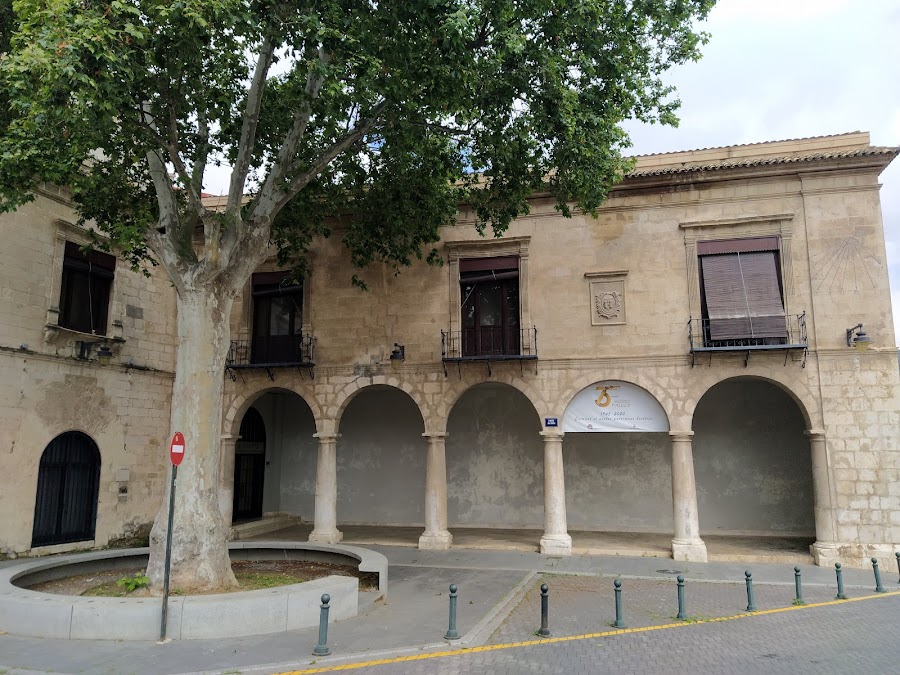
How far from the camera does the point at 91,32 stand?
8891 mm

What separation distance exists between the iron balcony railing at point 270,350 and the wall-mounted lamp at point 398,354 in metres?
2.35

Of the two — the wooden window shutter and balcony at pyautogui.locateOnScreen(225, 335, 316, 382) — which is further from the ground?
the wooden window shutter

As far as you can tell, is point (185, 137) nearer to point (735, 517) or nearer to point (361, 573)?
point (361, 573)

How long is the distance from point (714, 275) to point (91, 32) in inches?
534

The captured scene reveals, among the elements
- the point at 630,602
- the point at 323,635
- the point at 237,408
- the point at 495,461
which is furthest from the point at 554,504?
the point at 323,635

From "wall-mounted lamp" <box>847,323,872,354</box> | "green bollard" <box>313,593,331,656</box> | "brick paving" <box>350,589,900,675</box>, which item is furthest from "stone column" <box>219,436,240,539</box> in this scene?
"wall-mounted lamp" <box>847,323,872,354</box>

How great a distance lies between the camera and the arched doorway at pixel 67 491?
50.1ft

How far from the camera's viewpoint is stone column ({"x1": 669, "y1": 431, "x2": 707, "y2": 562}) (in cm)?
1507

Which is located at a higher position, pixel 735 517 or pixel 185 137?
pixel 185 137

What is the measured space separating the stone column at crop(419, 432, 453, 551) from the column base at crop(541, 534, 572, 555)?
248cm

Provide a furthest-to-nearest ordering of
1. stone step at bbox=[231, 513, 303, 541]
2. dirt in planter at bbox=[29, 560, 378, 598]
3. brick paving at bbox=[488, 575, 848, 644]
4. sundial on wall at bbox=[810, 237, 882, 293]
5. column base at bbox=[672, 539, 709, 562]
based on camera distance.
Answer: stone step at bbox=[231, 513, 303, 541], sundial on wall at bbox=[810, 237, 882, 293], column base at bbox=[672, 539, 709, 562], dirt in planter at bbox=[29, 560, 378, 598], brick paving at bbox=[488, 575, 848, 644]

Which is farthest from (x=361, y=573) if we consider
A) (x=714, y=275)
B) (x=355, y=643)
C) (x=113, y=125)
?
(x=714, y=275)

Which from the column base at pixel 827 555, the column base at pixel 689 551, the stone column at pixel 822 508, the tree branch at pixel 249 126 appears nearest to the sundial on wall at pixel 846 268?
the stone column at pixel 822 508

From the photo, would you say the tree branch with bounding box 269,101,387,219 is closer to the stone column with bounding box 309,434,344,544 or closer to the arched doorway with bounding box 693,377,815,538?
the stone column with bounding box 309,434,344,544
